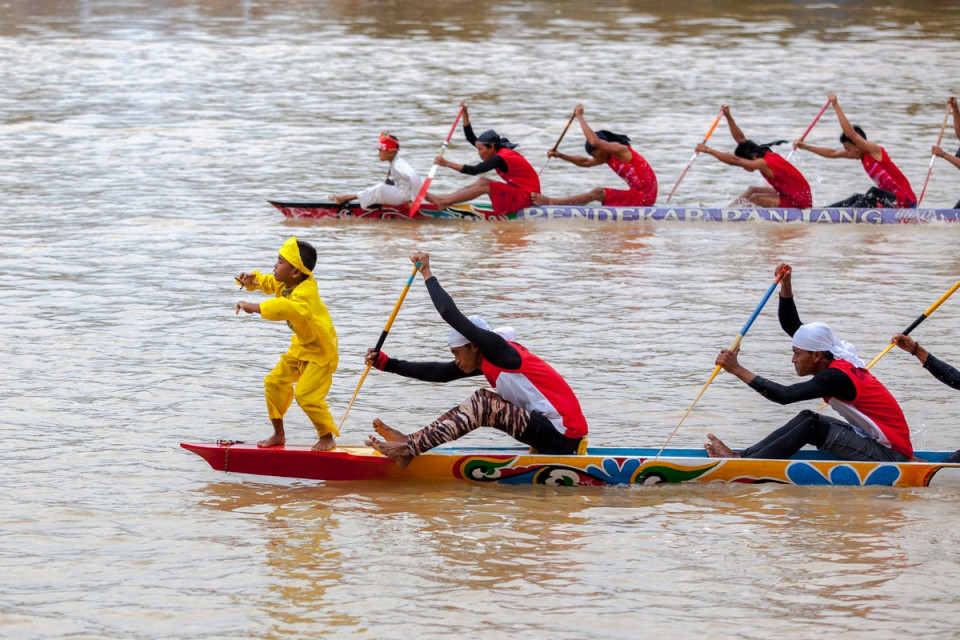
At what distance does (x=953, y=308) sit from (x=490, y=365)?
6.85 m

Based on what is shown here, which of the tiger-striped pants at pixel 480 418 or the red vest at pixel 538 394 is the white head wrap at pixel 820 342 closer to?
the red vest at pixel 538 394

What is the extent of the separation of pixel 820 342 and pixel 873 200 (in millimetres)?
9413

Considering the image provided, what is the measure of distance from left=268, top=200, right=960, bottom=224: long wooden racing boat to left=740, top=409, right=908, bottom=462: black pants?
8967mm

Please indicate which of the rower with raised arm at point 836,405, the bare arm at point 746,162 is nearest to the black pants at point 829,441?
the rower with raised arm at point 836,405

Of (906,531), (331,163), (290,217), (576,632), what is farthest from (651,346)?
(331,163)

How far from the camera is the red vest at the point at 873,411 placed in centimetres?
874

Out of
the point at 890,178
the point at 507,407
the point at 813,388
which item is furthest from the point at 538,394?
the point at 890,178

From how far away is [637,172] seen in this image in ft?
58.3

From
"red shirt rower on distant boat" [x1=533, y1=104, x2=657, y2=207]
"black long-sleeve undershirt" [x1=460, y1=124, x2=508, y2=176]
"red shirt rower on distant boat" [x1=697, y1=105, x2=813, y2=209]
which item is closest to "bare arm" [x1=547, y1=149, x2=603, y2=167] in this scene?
"red shirt rower on distant boat" [x1=533, y1=104, x2=657, y2=207]

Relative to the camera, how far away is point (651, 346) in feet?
40.7

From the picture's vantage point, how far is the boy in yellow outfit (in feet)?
28.6

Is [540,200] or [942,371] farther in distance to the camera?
[540,200]

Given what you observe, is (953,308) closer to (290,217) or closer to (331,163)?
(290,217)

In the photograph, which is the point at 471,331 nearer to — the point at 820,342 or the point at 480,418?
the point at 480,418
